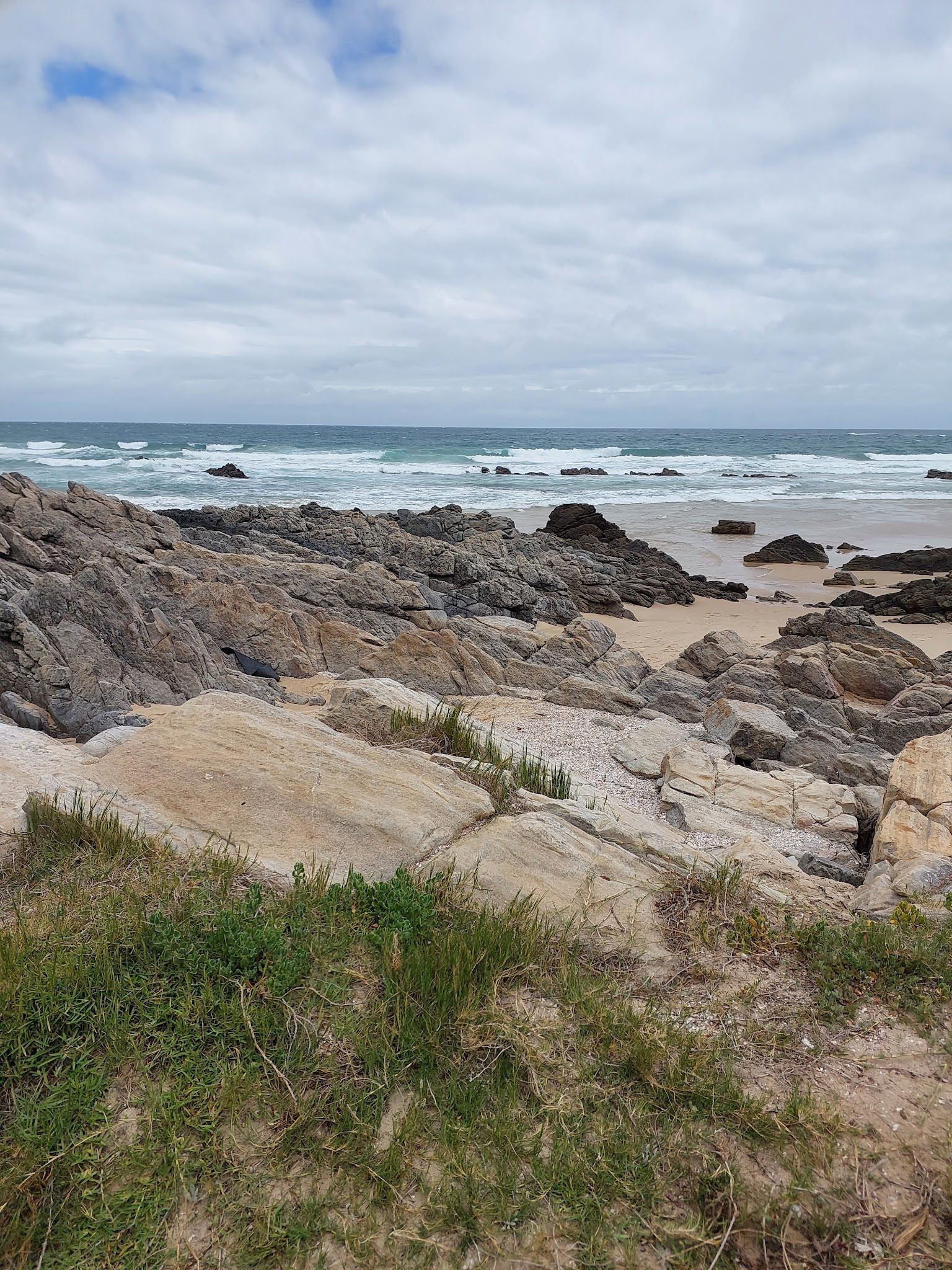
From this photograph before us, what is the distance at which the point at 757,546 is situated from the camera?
31.6m

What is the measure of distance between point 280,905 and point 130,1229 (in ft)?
4.46

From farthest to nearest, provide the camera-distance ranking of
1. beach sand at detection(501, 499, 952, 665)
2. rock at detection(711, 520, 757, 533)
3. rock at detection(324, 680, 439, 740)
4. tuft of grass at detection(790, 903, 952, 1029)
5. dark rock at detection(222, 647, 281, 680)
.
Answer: rock at detection(711, 520, 757, 533)
beach sand at detection(501, 499, 952, 665)
dark rock at detection(222, 647, 281, 680)
rock at detection(324, 680, 439, 740)
tuft of grass at detection(790, 903, 952, 1029)

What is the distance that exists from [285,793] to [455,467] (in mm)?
61680

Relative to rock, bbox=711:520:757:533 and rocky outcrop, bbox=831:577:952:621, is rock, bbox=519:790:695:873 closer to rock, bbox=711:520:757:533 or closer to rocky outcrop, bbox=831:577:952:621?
rocky outcrop, bbox=831:577:952:621

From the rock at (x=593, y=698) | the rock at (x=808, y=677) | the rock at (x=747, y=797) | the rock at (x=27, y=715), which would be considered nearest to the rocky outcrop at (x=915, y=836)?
the rock at (x=747, y=797)

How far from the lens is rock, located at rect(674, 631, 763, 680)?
46.5 feet

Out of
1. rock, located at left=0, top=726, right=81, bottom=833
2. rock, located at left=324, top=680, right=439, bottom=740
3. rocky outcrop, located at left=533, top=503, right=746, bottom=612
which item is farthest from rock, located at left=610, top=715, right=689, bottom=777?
rocky outcrop, located at left=533, top=503, right=746, bottom=612

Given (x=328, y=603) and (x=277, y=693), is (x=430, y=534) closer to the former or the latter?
(x=328, y=603)

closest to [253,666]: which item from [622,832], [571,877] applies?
[622,832]

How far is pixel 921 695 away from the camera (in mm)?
11586

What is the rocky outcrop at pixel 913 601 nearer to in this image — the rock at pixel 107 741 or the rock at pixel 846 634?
the rock at pixel 846 634

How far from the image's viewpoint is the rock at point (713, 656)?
14180mm

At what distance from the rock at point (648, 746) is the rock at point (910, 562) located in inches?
798

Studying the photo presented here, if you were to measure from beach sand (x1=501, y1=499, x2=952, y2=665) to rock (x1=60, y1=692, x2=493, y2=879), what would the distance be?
1155 centimetres
